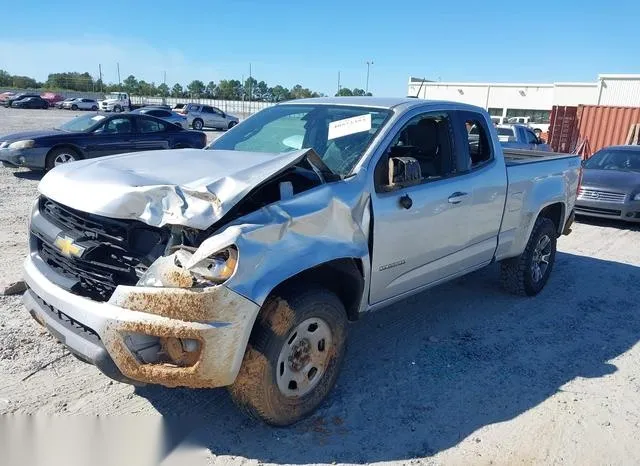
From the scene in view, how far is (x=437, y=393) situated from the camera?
3523 millimetres

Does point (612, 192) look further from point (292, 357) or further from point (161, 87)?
point (161, 87)

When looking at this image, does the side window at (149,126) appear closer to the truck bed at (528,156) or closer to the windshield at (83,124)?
the windshield at (83,124)

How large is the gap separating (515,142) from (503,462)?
1344cm

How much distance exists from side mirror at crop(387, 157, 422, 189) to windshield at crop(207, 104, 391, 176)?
0.24 m

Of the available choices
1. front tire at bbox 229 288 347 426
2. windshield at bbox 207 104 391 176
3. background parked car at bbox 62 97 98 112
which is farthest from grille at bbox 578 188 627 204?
background parked car at bbox 62 97 98 112

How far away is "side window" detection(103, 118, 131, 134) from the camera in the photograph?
39.6ft

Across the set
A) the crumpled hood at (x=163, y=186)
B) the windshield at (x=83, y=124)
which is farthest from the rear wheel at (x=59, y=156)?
the crumpled hood at (x=163, y=186)

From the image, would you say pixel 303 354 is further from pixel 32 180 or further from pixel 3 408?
pixel 32 180

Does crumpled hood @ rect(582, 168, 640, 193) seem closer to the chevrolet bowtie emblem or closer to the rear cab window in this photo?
the rear cab window

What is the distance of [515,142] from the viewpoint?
14930 mm

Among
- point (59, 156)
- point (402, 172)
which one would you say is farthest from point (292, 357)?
point (59, 156)

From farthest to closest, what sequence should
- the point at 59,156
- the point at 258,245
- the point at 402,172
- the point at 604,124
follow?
the point at 604,124 < the point at 59,156 < the point at 402,172 < the point at 258,245

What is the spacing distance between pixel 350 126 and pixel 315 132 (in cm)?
34

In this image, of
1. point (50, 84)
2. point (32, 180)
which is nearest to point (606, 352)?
point (32, 180)
